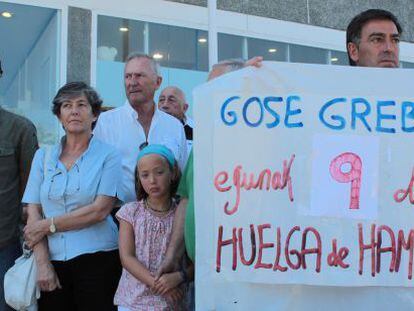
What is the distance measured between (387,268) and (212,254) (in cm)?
67

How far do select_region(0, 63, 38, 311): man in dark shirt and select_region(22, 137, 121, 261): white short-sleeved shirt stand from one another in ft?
1.09

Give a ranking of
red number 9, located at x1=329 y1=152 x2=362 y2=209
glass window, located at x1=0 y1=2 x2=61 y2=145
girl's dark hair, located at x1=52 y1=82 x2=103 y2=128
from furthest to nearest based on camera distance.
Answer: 1. glass window, located at x1=0 y1=2 x2=61 y2=145
2. girl's dark hair, located at x1=52 y1=82 x2=103 y2=128
3. red number 9, located at x1=329 y1=152 x2=362 y2=209

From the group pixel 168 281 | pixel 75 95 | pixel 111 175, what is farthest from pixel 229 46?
pixel 168 281

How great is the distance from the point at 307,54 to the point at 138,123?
20.9 feet

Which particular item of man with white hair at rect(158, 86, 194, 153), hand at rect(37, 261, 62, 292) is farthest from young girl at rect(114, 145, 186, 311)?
man with white hair at rect(158, 86, 194, 153)

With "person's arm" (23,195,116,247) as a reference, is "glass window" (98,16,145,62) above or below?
above

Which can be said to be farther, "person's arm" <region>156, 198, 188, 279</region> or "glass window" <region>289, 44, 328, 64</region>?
"glass window" <region>289, 44, 328, 64</region>

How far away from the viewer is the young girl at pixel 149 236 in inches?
99.8

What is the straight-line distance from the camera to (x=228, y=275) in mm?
2156

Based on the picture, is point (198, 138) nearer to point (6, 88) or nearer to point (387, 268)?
point (387, 268)

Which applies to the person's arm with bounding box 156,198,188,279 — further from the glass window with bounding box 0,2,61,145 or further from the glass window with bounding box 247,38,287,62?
the glass window with bounding box 247,38,287,62

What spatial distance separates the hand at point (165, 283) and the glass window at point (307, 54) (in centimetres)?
686

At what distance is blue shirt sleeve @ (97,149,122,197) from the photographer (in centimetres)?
279

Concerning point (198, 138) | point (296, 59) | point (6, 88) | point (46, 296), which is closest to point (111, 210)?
point (46, 296)
